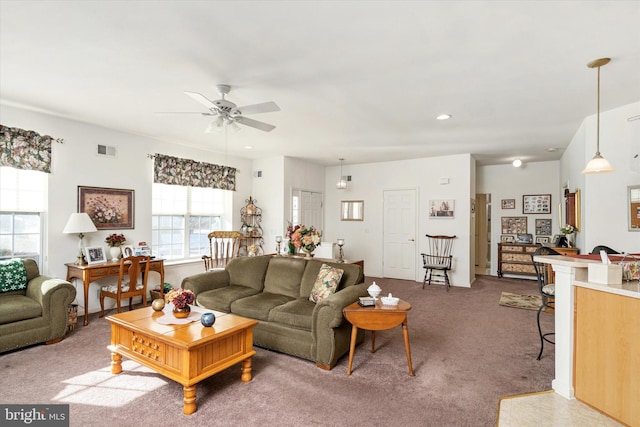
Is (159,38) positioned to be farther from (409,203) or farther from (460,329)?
(409,203)

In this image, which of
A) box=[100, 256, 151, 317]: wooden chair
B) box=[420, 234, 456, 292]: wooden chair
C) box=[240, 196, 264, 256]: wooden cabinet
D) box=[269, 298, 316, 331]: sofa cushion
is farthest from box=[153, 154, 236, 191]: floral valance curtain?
box=[420, 234, 456, 292]: wooden chair

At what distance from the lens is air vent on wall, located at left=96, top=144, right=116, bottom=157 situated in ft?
15.2

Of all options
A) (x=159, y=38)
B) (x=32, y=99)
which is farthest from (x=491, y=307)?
(x=32, y=99)

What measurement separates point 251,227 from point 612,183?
18.1ft

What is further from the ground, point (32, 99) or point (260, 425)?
point (32, 99)

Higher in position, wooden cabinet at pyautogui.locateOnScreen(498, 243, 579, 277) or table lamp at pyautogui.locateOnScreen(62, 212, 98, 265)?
table lamp at pyautogui.locateOnScreen(62, 212, 98, 265)

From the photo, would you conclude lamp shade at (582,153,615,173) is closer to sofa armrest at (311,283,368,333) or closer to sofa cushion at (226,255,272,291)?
sofa armrest at (311,283,368,333)

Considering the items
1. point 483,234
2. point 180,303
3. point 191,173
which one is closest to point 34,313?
point 180,303

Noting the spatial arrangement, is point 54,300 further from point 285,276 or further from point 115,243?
point 285,276

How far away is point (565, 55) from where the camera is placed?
99.7 inches

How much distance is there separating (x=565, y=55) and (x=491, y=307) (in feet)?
12.1

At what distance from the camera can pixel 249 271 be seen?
4230 mm

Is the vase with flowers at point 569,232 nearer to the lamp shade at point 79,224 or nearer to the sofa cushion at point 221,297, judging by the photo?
the sofa cushion at point 221,297

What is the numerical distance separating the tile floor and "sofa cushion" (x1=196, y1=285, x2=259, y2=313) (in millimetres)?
2618
